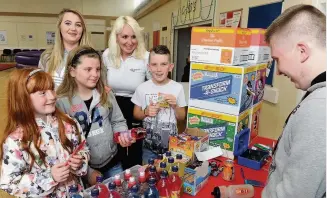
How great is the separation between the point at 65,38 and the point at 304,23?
1.64 metres

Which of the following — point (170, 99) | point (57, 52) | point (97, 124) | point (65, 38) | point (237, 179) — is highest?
point (65, 38)

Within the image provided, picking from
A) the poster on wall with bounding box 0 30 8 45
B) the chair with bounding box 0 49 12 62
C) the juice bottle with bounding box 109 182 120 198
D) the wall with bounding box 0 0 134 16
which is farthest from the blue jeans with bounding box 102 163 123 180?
the poster on wall with bounding box 0 30 8 45

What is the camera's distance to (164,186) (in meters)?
1.08

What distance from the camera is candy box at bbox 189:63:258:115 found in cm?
154

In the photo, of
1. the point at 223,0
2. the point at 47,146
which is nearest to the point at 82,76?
the point at 47,146

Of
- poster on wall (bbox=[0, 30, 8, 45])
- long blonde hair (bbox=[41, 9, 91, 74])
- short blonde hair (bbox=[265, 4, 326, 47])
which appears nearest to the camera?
short blonde hair (bbox=[265, 4, 326, 47])

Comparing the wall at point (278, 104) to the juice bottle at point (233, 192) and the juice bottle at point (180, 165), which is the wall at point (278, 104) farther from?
the juice bottle at point (180, 165)

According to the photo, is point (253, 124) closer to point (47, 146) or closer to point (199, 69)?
point (199, 69)

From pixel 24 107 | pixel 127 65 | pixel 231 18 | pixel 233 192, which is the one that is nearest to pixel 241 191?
pixel 233 192

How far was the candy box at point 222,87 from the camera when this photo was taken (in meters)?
1.54

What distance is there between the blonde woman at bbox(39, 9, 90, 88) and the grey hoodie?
0.44 metres

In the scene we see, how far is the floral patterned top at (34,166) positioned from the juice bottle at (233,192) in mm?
727

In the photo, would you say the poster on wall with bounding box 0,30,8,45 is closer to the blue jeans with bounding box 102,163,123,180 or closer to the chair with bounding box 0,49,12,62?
the chair with bounding box 0,49,12,62

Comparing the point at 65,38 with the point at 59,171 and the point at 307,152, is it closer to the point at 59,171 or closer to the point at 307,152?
the point at 59,171
